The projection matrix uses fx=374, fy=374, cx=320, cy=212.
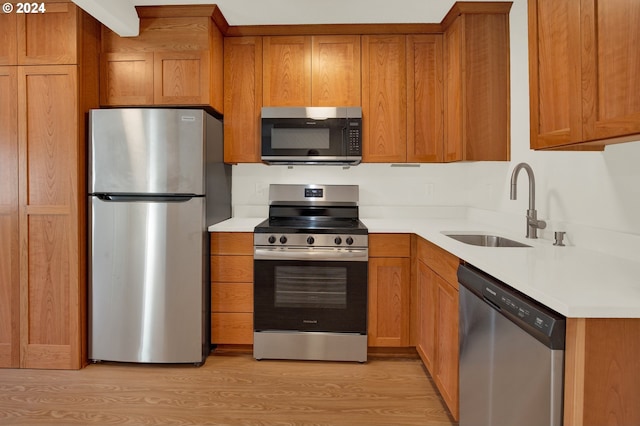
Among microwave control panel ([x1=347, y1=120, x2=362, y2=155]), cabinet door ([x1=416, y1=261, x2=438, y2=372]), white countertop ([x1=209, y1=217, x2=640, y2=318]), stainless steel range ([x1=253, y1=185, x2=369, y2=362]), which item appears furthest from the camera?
microwave control panel ([x1=347, y1=120, x2=362, y2=155])

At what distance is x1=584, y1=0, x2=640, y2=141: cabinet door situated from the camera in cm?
105

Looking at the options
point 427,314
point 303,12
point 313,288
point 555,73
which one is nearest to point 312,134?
point 303,12

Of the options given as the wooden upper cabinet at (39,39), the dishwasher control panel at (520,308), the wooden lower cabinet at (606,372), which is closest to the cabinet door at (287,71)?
the wooden upper cabinet at (39,39)

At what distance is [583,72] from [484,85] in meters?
1.29

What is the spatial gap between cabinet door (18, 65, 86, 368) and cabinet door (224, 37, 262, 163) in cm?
99

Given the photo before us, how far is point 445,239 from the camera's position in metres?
1.94

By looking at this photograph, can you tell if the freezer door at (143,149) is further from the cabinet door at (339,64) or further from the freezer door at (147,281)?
the cabinet door at (339,64)

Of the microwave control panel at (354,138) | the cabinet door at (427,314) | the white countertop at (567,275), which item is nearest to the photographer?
the white countertop at (567,275)

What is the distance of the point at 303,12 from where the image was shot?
2.55 meters

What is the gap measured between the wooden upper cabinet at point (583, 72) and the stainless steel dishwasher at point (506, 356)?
23.3 inches

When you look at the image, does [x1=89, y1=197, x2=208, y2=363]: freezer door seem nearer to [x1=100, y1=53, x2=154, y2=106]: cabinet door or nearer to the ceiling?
[x1=100, y1=53, x2=154, y2=106]: cabinet door

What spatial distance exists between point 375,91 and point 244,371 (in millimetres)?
2186

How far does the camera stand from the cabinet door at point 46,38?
238 cm

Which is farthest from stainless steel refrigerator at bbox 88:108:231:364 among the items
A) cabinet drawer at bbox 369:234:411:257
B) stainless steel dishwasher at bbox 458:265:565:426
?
stainless steel dishwasher at bbox 458:265:565:426
